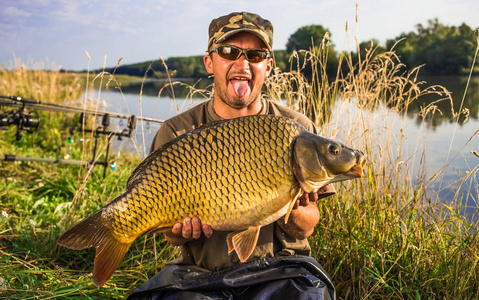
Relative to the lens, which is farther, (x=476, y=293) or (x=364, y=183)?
(x=364, y=183)

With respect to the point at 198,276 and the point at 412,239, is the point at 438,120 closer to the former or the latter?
the point at 412,239

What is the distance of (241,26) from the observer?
1.76 m

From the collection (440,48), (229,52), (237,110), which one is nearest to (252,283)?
(237,110)

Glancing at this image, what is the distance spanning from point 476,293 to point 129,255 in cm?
187

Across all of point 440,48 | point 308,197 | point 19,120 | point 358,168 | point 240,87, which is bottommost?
point 19,120

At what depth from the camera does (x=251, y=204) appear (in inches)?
51.1

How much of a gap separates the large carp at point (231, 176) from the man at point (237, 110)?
24cm

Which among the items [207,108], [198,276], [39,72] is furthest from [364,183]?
[39,72]

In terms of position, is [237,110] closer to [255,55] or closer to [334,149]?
[255,55]

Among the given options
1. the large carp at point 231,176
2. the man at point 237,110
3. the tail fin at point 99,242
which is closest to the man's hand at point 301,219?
the man at point 237,110

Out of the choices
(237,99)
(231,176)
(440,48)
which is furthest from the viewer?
(440,48)

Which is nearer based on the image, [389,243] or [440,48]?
[389,243]

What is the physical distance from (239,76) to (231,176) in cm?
61

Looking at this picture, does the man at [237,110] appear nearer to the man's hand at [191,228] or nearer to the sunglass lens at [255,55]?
the sunglass lens at [255,55]
